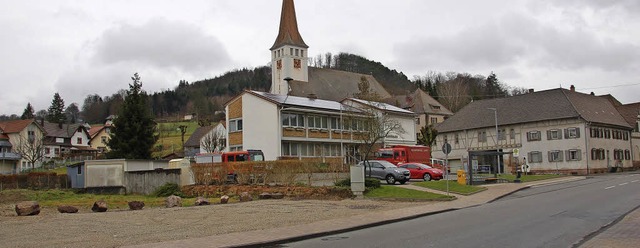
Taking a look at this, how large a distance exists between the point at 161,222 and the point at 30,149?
65549 mm

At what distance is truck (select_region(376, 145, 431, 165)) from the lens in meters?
47.9

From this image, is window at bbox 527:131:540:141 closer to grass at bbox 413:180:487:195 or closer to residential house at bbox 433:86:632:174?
residential house at bbox 433:86:632:174

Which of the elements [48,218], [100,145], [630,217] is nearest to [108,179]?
[48,218]

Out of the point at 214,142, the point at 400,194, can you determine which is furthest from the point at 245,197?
the point at 214,142

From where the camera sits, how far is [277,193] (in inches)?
1112

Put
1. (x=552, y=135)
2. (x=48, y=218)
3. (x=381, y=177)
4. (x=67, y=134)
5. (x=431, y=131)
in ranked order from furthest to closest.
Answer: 1. (x=67, y=134)
2. (x=431, y=131)
3. (x=552, y=135)
4. (x=381, y=177)
5. (x=48, y=218)

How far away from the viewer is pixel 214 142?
75812 millimetres

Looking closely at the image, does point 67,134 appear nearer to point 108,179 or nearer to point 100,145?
point 100,145

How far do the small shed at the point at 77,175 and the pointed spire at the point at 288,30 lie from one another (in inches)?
1883

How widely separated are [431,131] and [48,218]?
55.6m

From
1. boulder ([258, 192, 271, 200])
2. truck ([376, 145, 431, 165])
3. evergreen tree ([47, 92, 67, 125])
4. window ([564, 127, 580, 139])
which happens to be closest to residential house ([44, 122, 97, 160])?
evergreen tree ([47, 92, 67, 125])

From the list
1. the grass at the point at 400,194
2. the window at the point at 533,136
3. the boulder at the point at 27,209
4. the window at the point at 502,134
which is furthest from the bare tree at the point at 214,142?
the boulder at the point at 27,209

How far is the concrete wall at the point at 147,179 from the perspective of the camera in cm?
3559

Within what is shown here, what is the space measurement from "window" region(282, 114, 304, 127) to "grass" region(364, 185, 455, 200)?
71.0 ft
